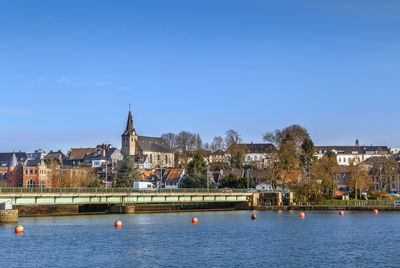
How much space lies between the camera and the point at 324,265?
54.5m

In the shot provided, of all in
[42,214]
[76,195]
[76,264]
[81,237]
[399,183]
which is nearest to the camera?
[76,264]

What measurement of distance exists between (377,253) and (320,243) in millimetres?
9496

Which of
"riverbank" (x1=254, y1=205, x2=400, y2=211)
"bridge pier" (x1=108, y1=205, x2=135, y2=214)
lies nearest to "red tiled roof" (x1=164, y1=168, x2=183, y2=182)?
"riverbank" (x1=254, y1=205, x2=400, y2=211)

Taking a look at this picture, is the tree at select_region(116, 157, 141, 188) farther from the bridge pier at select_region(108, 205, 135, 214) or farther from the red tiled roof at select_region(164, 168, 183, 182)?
the red tiled roof at select_region(164, 168, 183, 182)

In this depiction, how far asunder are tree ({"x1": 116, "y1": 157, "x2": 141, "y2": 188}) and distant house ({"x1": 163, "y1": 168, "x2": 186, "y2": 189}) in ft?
88.4

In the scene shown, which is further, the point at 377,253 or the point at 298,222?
the point at 298,222

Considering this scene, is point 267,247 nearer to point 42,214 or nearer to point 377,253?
point 377,253

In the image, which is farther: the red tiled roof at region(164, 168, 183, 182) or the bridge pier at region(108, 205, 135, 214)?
the red tiled roof at region(164, 168, 183, 182)

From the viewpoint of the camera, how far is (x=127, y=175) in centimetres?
15625

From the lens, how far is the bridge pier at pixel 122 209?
126 metres

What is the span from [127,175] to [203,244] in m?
89.5

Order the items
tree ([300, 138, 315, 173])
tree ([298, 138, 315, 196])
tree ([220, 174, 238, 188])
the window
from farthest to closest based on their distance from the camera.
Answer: the window < tree ([300, 138, 315, 173]) < tree ([298, 138, 315, 196]) < tree ([220, 174, 238, 188])

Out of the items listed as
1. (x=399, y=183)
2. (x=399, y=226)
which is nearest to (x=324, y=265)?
(x=399, y=226)

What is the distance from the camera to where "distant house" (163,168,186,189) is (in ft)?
607
